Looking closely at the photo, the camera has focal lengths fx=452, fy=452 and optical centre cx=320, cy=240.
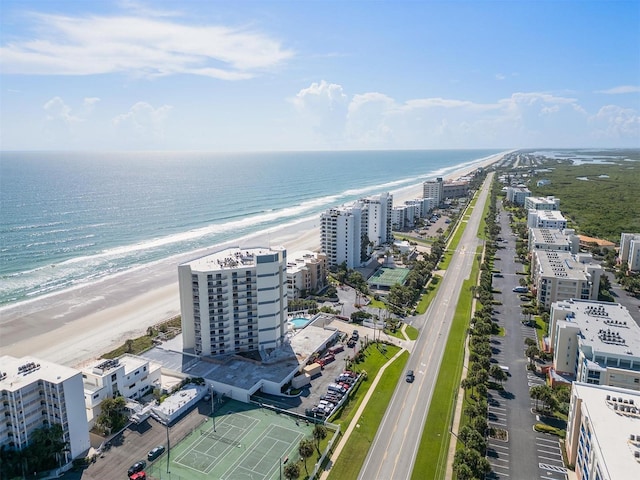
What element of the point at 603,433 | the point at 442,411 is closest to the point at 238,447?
the point at 442,411

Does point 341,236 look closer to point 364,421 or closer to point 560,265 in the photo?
point 560,265

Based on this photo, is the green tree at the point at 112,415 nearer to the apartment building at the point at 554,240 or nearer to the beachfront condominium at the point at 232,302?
the beachfront condominium at the point at 232,302

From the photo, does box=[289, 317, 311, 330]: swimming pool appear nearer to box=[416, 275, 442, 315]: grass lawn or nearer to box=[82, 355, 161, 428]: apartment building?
box=[416, 275, 442, 315]: grass lawn

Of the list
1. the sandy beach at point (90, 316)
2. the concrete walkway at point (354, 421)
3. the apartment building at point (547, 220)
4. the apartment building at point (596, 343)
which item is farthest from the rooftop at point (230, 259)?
the apartment building at point (547, 220)

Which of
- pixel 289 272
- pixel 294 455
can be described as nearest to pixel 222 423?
pixel 294 455

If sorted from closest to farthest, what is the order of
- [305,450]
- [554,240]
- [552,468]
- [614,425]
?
[614,425] < [552,468] < [305,450] < [554,240]

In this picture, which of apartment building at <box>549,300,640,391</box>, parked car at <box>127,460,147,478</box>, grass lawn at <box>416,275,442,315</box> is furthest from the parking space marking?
grass lawn at <box>416,275,442,315</box>
